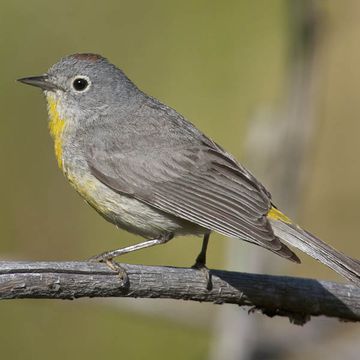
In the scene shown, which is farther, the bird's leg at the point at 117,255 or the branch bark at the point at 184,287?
the bird's leg at the point at 117,255

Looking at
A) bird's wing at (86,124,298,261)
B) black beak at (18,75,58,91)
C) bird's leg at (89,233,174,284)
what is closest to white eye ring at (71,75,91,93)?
black beak at (18,75,58,91)

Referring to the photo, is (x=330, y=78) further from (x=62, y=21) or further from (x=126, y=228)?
(x=126, y=228)

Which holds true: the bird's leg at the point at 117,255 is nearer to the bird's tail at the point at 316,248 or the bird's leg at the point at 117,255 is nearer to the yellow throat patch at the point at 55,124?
the bird's tail at the point at 316,248

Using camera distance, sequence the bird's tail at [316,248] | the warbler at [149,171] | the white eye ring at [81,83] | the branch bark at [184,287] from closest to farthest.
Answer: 1. the branch bark at [184,287]
2. the bird's tail at [316,248]
3. the warbler at [149,171]
4. the white eye ring at [81,83]

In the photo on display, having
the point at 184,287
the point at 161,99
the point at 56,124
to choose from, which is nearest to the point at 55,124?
the point at 56,124

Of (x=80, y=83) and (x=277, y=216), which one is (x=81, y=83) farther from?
(x=277, y=216)

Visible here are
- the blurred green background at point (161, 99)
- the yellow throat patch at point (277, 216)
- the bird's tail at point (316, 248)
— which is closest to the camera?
the bird's tail at point (316, 248)

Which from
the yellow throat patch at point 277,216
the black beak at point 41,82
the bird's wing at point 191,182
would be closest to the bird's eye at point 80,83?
the black beak at point 41,82

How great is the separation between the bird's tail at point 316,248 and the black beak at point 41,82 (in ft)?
5.89

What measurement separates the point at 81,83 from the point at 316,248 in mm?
2095

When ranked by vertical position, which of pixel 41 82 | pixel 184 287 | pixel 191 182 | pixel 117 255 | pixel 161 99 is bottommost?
pixel 184 287

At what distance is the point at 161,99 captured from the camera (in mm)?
7926

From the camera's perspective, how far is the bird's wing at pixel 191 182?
17.4 ft

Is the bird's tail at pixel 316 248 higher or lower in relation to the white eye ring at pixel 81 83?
lower
